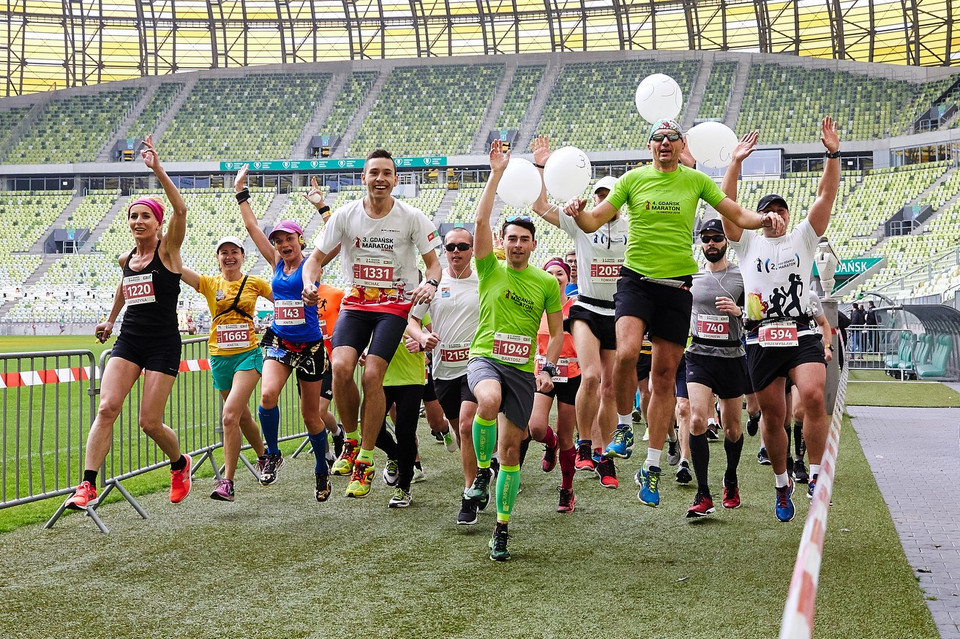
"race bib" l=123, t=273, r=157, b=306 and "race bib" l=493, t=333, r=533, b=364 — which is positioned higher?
"race bib" l=123, t=273, r=157, b=306

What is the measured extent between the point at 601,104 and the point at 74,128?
1244 inches

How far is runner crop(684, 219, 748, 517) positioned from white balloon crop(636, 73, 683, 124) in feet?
4.88

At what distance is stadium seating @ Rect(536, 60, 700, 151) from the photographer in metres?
48.2

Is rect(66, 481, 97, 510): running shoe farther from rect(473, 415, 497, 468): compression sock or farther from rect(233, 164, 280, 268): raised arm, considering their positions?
rect(473, 415, 497, 468): compression sock

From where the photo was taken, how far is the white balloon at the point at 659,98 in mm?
8516

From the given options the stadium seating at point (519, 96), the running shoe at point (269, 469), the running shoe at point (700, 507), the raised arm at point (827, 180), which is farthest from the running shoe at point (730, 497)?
the stadium seating at point (519, 96)

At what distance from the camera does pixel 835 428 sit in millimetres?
5996

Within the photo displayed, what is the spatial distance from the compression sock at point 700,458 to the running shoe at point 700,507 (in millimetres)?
29

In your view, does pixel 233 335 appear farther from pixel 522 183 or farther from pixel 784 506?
pixel 784 506

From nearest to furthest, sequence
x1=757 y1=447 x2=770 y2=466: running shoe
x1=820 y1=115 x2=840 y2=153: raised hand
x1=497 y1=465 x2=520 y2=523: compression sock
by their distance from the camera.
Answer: x1=497 y1=465 x2=520 y2=523: compression sock, x1=820 y1=115 x2=840 y2=153: raised hand, x1=757 y1=447 x2=770 y2=466: running shoe

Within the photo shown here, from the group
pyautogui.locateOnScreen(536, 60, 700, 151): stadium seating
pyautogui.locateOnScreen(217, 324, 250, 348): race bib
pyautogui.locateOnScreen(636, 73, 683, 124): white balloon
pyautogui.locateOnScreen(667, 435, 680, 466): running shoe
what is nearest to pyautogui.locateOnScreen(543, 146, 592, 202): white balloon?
pyautogui.locateOnScreen(636, 73, 683, 124): white balloon

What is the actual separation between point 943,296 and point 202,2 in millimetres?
47210

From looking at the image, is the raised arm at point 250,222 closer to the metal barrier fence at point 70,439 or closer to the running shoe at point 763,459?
the metal barrier fence at point 70,439

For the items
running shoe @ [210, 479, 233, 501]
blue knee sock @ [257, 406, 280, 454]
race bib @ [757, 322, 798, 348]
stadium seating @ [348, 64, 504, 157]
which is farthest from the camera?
stadium seating @ [348, 64, 504, 157]
